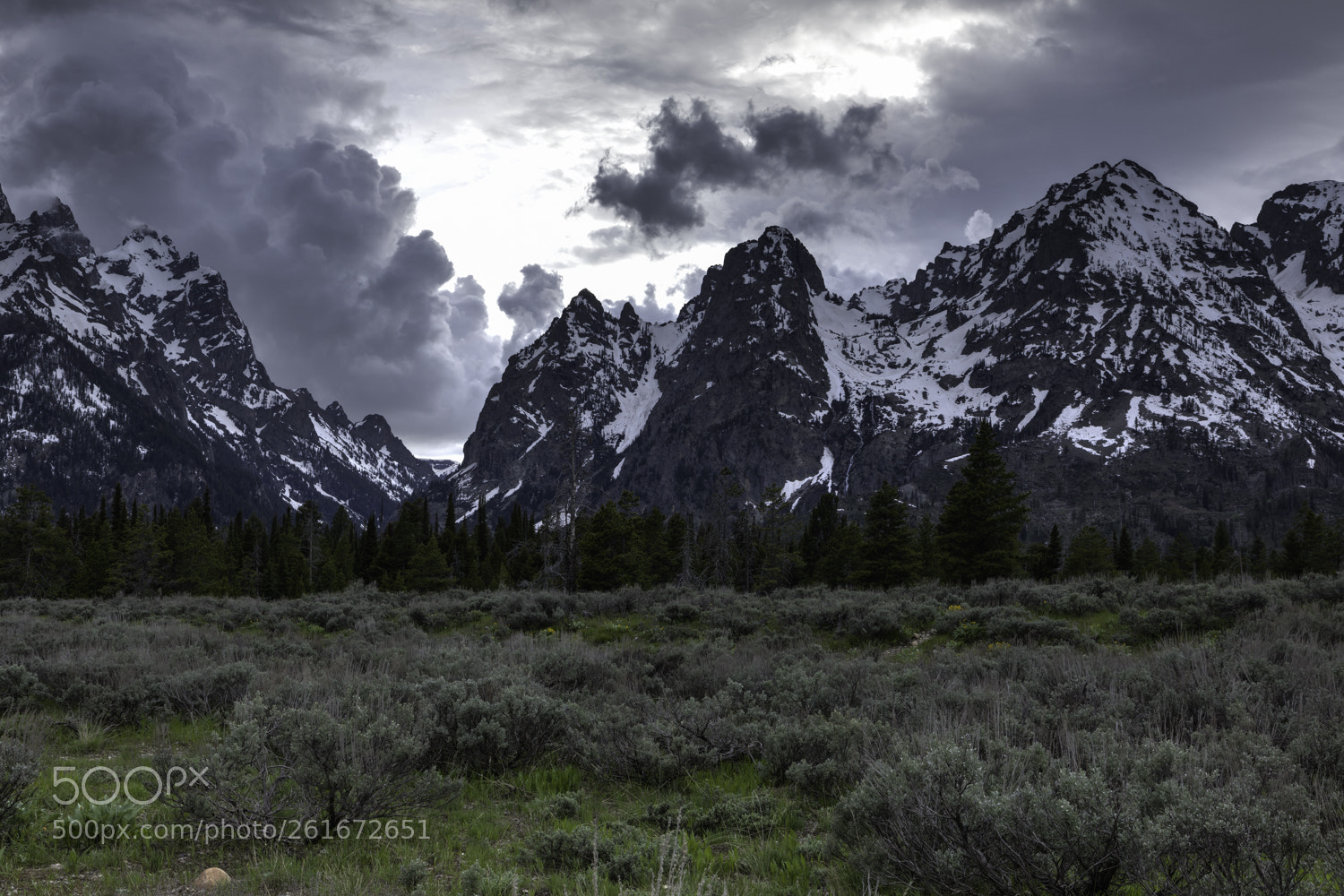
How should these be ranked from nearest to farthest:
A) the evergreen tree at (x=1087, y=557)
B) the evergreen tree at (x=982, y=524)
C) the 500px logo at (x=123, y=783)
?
the 500px logo at (x=123, y=783)
the evergreen tree at (x=982, y=524)
the evergreen tree at (x=1087, y=557)

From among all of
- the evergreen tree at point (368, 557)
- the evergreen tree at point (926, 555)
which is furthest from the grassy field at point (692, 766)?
the evergreen tree at point (368, 557)

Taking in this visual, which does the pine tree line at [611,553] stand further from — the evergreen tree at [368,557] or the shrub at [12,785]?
the shrub at [12,785]

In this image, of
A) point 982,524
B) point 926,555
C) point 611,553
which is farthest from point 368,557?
point 982,524

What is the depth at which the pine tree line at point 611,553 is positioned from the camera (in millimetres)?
34000

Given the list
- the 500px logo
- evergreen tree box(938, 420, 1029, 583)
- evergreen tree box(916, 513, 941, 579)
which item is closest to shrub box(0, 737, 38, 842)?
the 500px logo

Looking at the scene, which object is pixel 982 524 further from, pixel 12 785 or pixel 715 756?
pixel 12 785

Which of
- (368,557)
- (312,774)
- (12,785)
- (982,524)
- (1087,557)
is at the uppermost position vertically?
(982,524)

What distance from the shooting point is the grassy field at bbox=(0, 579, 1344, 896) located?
3908 millimetres

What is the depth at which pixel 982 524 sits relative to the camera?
3272 centimetres

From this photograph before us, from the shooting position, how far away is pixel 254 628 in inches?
680

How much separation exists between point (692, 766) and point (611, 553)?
129 feet

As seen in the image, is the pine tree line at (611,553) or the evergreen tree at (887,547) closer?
the pine tree line at (611,553)

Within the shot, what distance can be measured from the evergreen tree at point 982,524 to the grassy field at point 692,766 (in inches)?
805

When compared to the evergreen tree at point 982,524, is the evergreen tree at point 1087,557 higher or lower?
lower
